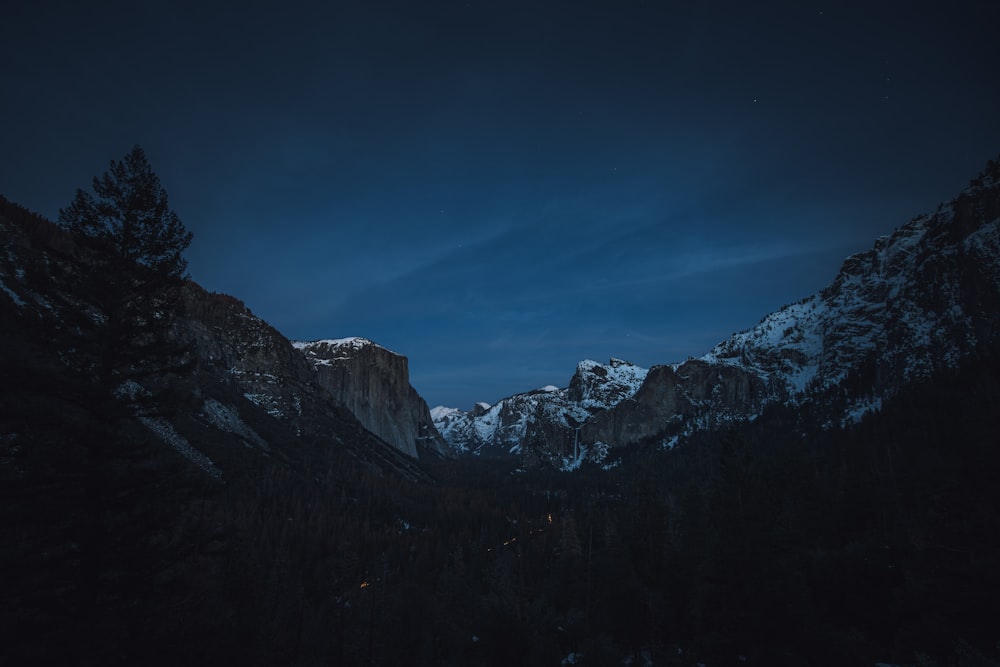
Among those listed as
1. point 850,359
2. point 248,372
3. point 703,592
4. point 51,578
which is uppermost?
point 248,372

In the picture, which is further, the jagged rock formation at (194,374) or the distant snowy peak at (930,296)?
the distant snowy peak at (930,296)

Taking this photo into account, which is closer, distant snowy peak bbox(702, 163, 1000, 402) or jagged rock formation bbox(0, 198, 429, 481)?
jagged rock formation bbox(0, 198, 429, 481)

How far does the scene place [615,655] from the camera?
2258 centimetres

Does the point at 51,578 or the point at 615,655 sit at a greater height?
the point at 51,578

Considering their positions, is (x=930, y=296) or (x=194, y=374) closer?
(x=194, y=374)

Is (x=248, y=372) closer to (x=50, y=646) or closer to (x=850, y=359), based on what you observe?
(x=50, y=646)

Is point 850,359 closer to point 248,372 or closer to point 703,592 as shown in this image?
point 703,592

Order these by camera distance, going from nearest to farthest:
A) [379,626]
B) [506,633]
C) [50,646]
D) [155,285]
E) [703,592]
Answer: [50,646], [155,285], [703,592], [506,633], [379,626]

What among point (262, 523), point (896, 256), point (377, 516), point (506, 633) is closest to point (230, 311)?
point (377, 516)

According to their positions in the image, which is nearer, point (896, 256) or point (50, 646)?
point (50, 646)

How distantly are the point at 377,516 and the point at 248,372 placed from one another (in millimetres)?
92914

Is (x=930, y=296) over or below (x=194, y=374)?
over

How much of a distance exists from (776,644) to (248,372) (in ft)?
623

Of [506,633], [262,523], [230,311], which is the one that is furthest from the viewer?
[230,311]
